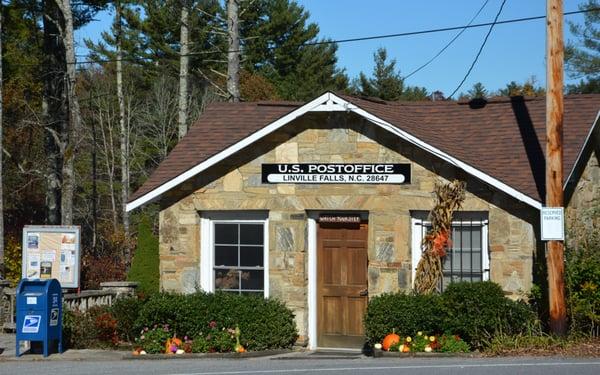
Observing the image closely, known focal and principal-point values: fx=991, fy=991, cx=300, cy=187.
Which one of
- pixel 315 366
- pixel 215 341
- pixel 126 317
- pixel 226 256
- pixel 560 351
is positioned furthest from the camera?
pixel 226 256

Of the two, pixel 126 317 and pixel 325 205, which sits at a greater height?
pixel 325 205

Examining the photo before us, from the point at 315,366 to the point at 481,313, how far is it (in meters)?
2.94

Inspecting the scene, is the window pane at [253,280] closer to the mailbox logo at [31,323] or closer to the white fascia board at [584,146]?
the mailbox logo at [31,323]

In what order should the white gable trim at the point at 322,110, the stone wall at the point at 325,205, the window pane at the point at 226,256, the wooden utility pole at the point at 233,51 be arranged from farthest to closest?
the wooden utility pole at the point at 233,51
the window pane at the point at 226,256
the stone wall at the point at 325,205
the white gable trim at the point at 322,110

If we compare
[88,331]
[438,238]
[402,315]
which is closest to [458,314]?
[402,315]

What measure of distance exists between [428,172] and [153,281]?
757 centimetres

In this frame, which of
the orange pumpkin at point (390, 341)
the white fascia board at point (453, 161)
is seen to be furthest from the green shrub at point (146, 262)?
the orange pumpkin at point (390, 341)

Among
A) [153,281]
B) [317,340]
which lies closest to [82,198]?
[153,281]

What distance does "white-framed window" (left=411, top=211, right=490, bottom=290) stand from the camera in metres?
17.1

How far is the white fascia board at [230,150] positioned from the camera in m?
17.3

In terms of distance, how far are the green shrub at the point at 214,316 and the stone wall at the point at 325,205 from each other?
93 centimetres

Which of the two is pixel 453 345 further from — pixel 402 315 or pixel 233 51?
pixel 233 51

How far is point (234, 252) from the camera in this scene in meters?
18.3

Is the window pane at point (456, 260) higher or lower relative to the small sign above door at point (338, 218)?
lower
